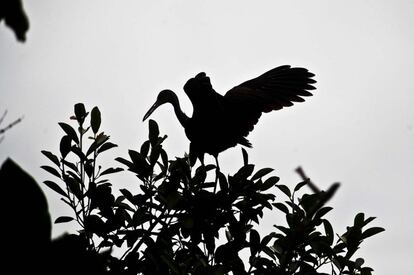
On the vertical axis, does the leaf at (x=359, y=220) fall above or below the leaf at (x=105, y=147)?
below

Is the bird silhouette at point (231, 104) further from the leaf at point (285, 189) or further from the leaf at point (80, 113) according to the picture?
the leaf at point (80, 113)

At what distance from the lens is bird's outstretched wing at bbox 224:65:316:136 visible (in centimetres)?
368

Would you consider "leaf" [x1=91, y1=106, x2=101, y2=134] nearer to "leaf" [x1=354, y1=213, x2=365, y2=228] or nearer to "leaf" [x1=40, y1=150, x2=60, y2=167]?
"leaf" [x1=40, y1=150, x2=60, y2=167]

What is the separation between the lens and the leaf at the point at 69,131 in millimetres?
2826

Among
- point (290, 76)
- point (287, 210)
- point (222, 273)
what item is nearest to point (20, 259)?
point (222, 273)

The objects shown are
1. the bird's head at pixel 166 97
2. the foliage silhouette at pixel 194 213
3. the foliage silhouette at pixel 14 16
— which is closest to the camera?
the foliage silhouette at pixel 14 16

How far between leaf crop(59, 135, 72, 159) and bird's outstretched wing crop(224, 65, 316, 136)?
1.31 metres

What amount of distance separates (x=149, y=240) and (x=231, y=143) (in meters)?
1.38

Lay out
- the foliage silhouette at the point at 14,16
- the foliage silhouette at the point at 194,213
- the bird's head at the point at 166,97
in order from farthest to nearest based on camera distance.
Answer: the bird's head at the point at 166,97
the foliage silhouette at the point at 194,213
the foliage silhouette at the point at 14,16

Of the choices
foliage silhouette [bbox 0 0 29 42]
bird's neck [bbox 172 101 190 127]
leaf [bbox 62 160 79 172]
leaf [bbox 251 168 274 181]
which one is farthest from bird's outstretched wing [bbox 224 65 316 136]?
foliage silhouette [bbox 0 0 29 42]

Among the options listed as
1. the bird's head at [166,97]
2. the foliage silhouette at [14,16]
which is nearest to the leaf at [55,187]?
the bird's head at [166,97]

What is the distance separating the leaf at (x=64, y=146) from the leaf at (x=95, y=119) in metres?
0.19

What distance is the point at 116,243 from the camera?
2.58 m

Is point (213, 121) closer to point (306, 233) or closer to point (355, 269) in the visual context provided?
point (306, 233)
